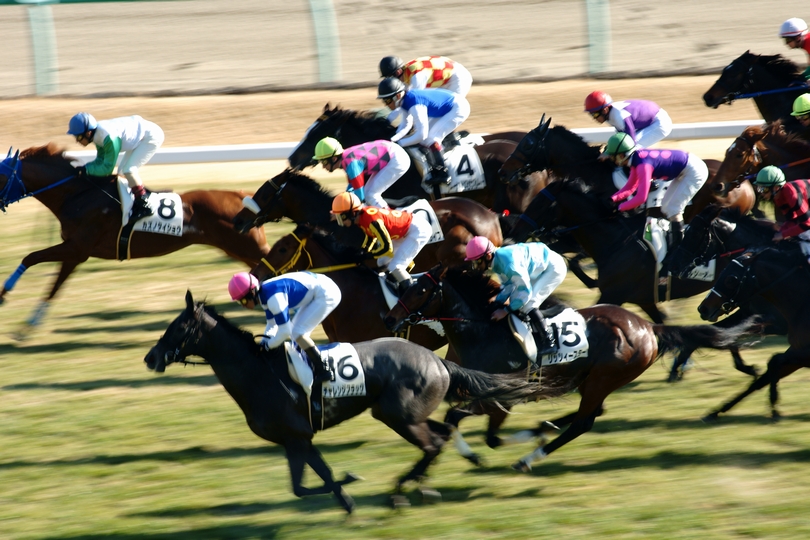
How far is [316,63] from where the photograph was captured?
16.2 metres

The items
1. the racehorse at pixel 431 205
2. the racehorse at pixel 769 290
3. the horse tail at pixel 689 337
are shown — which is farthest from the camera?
the racehorse at pixel 431 205

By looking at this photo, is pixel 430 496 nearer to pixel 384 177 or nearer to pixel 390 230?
pixel 390 230

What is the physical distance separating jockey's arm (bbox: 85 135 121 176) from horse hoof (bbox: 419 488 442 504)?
4782mm

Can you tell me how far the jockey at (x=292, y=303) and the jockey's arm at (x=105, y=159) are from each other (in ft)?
12.7

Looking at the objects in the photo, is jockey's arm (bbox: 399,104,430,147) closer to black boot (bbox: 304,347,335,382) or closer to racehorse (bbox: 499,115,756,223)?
racehorse (bbox: 499,115,756,223)

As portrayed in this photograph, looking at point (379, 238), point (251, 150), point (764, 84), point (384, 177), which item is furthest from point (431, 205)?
point (251, 150)

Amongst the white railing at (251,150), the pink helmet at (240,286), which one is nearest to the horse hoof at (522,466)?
the pink helmet at (240,286)

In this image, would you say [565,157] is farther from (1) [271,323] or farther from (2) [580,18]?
(2) [580,18]

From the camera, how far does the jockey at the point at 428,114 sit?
364 inches

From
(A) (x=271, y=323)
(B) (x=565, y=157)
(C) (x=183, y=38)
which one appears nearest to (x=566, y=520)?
(A) (x=271, y=323)

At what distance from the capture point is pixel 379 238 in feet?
22.6

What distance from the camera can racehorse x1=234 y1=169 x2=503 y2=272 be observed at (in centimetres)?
812

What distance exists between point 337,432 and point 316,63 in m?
10.3

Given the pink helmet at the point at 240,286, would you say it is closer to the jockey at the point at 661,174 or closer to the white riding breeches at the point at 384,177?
the white riding breeches at the point at 384,177
